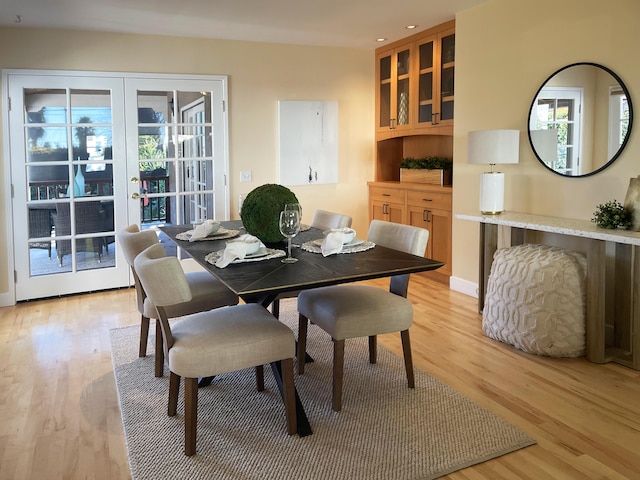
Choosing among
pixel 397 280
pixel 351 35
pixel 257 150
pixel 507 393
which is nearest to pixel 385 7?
pixel 351 35

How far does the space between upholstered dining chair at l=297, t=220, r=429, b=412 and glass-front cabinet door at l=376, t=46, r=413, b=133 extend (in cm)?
285

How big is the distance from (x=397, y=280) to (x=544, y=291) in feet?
3.26

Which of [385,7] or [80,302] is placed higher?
[385,7]

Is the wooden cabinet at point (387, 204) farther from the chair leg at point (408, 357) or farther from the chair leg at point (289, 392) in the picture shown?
the chair leg at point (289, 392)

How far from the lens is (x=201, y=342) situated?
2.46 meters

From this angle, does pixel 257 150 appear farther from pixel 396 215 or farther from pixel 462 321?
pixel 462 321

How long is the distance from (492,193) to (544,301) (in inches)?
39.3

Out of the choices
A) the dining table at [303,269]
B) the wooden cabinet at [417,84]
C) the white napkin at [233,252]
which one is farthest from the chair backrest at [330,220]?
the wooden cabinet at [417,84]

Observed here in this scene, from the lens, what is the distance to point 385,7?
4.63 meters

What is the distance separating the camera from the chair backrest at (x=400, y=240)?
10.2 ft

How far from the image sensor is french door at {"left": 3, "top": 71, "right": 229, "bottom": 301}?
5.07m

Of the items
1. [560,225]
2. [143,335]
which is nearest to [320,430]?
[143,335]

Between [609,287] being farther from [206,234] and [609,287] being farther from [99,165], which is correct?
[99,165]

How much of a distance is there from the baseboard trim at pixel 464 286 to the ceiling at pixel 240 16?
233 cm
